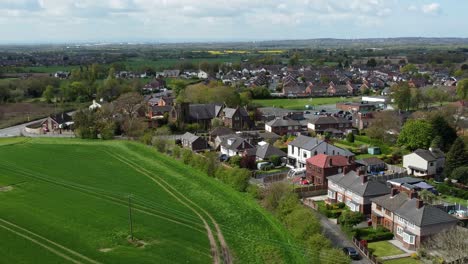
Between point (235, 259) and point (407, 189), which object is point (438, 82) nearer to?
point (407, 189)

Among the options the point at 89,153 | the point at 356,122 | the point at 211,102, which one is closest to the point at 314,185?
the point at 89,153

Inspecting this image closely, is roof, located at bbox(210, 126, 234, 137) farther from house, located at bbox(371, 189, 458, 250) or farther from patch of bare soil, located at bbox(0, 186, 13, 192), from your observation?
house, located at bbox(371, 189, 458, 250)

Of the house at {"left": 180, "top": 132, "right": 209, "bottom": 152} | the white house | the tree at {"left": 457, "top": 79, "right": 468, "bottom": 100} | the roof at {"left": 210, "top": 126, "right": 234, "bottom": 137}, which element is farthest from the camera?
the white house

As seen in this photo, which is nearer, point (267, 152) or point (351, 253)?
point (351, 253)

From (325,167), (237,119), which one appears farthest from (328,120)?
(325,167)

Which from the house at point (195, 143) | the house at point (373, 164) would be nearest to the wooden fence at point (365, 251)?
the house at point (373, 164)

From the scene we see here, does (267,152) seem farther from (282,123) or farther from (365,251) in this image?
(365,251)

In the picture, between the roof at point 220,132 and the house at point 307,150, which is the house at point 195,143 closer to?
the roof at point 220,132

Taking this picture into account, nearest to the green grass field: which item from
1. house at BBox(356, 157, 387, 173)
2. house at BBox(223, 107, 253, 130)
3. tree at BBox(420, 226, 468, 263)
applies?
house at BBox(223, 107, 253, 130)
